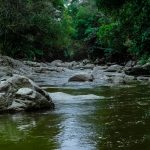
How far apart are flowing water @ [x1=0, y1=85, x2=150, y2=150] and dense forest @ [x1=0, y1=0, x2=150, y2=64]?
1.85 metres

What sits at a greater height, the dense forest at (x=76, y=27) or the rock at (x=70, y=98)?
→ the dense forest at (x=76, y=27)

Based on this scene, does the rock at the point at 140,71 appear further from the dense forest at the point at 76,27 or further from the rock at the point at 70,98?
the rock at the point at 70,98

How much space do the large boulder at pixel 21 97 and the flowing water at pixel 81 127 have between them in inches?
16.2

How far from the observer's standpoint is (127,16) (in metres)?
10.9

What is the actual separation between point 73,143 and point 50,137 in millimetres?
674

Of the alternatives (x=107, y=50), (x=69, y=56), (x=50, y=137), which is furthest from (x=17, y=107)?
(x=69, y=56)

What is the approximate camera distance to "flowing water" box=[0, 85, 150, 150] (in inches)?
288

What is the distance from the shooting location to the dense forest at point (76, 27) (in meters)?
10.7

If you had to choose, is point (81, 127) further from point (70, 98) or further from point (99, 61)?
point (99, 61)

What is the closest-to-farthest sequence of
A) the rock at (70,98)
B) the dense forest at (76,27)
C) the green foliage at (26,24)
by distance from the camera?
the dense forest at (76,27), the rock at (70,98), the green foliage at (26,24)

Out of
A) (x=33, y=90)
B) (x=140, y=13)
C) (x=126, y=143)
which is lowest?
(x=126, y=143)

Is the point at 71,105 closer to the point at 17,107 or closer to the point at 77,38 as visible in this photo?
the point at 17,107

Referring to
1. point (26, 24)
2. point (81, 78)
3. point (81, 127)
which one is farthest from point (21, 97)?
point (26, 24)

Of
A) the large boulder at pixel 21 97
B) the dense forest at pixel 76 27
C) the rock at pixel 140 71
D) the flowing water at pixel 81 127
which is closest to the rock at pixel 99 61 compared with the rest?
the dense forest at pixel 76 27
